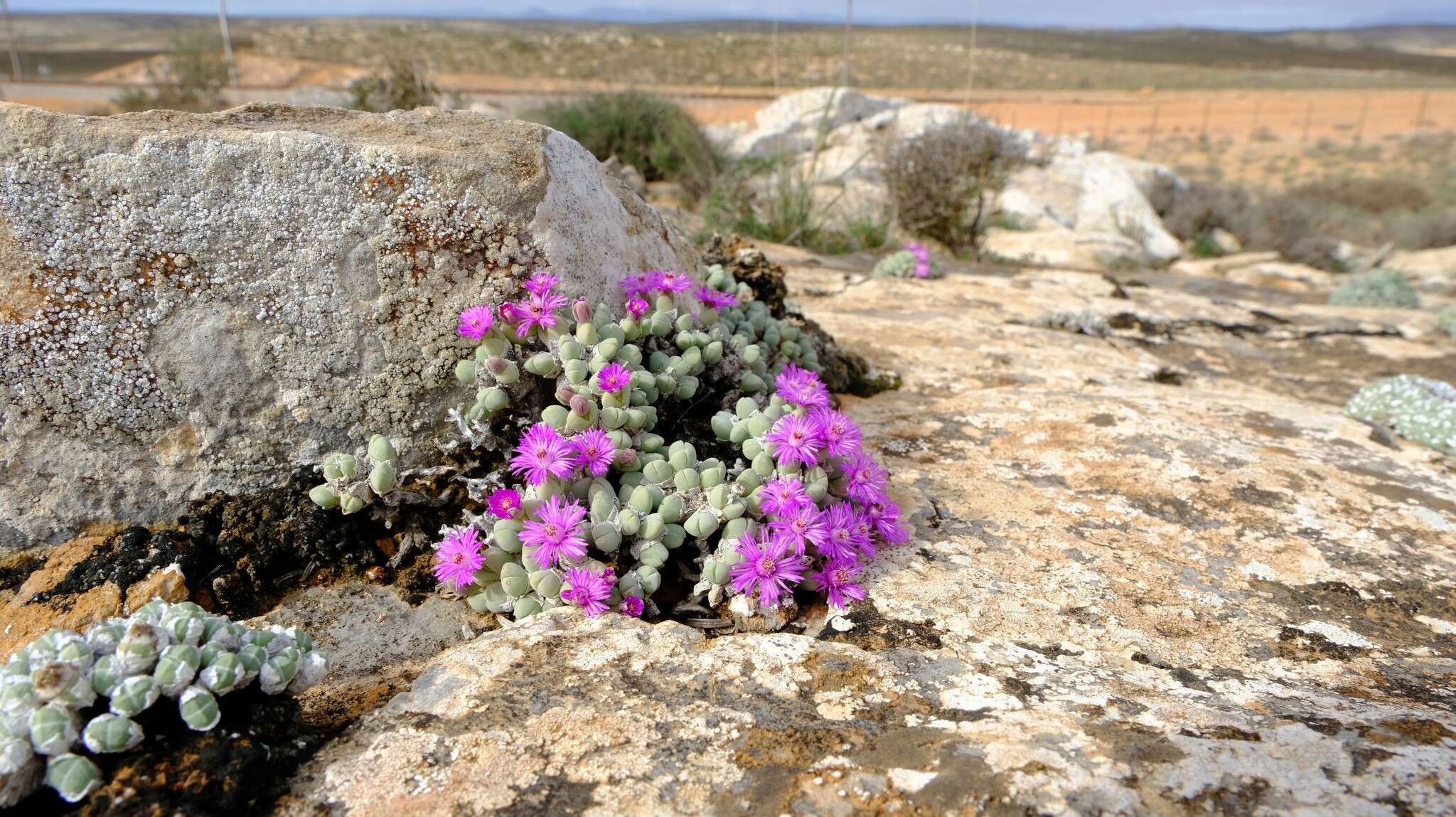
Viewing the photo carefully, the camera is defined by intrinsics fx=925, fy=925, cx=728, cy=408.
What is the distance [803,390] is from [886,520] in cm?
41

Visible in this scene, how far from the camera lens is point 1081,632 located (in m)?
1.95

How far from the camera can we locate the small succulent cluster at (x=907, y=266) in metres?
5.48

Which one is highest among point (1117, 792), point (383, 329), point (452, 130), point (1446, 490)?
point (452, 130)

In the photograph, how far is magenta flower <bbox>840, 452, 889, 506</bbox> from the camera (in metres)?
2.21

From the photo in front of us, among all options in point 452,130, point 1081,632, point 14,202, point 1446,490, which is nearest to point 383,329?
point 452,130

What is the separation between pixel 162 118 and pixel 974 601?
217cm

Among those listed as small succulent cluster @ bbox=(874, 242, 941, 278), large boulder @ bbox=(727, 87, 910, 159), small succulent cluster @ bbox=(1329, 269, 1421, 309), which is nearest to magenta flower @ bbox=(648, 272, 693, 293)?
small succulent cluster @ bbox=(874, 242, 941, 278)

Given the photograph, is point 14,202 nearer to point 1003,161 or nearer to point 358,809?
point 358,809

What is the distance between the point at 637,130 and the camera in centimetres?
1271

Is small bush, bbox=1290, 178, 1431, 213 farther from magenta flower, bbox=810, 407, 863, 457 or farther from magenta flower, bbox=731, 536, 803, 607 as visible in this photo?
magenta flower, bbox=731, 536, 803, 607

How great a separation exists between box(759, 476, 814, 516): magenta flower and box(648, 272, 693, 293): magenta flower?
0.73 meters

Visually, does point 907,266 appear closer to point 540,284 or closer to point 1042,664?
point 540,284

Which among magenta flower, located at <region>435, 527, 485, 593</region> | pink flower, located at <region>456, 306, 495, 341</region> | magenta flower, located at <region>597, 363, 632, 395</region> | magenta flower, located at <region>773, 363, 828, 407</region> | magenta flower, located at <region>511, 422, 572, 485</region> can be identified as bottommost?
magenta flower, located at <region>435, 527, 485, 593</region>

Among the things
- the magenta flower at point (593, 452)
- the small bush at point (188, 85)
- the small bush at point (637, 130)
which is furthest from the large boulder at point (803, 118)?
the magenta flower at point (593, 452)
